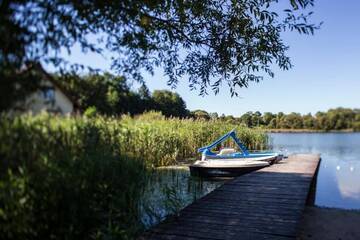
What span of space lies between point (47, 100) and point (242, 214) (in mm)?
4396

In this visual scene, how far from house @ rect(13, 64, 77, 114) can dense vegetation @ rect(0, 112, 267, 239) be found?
0.20ft

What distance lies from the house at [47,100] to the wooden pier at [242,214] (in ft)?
8.84

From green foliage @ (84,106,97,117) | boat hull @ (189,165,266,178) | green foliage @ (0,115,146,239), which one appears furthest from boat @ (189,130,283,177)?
green foliage @ (84,106,97,117)

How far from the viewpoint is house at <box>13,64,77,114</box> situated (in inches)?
98.9

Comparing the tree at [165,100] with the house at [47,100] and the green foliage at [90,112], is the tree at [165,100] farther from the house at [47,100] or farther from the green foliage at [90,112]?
the house at [47,100]

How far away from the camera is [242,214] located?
6.14 m

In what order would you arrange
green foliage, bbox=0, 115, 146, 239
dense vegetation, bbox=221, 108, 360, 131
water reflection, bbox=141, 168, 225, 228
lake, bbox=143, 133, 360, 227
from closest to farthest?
1. green foliage, bbox=0, 115, 146, 239
2. lake, bbox=143, 133, 360, 227
3. water reflection, bbox=141, 168, 225, 228
4. dense vegetation, bbox=221, 108, 360, 131

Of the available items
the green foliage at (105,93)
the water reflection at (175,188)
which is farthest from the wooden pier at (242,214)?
the green foliage at (105,93)

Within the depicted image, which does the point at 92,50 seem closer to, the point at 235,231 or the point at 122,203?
the point at 122,203

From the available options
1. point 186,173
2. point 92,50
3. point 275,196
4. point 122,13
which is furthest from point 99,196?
point 186,173

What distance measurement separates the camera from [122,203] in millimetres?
3873

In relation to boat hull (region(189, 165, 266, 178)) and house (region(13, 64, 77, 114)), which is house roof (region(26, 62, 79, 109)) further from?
boat hull (region(189, 165, 266, 178))

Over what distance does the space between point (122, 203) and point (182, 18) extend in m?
3.78

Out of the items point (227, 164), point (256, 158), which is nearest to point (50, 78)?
point (227, 164)
